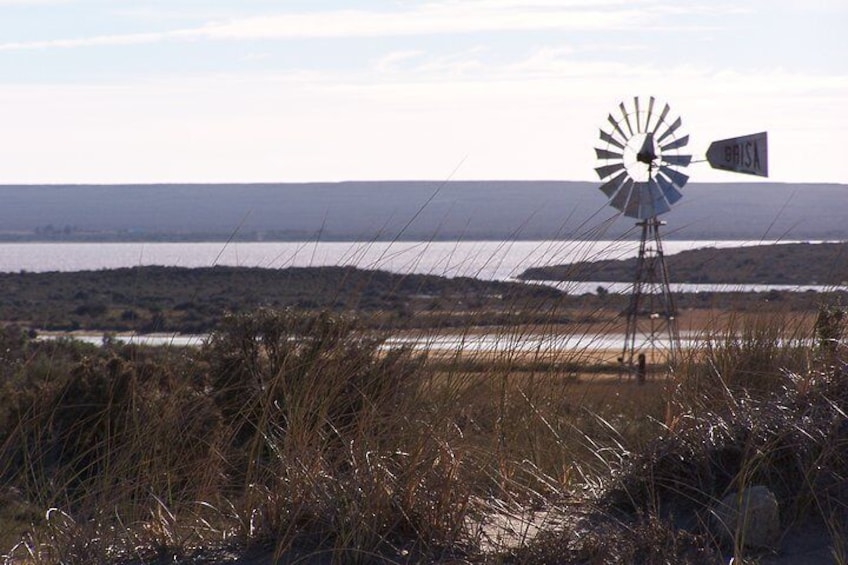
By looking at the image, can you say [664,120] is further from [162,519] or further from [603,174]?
[162,519]

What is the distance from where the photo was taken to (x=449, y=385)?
5059 mm

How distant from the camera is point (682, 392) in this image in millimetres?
5547

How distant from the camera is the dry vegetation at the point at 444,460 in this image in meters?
4.14

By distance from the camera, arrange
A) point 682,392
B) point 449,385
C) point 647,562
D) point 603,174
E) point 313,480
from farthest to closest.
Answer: point 603,174 < point 682,392 < point 449,385 < point 313,480 < point 647,562

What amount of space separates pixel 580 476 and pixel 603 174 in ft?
42.9

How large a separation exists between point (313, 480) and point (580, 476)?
155cm

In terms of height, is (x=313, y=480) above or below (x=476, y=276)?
below

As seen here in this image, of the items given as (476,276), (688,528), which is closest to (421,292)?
(476,276)

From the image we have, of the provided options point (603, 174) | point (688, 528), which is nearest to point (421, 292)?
point (688, 528)

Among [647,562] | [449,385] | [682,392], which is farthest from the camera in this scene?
[682,392]

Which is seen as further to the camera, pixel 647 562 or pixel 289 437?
pixel 289 437

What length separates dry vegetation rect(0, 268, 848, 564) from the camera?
4.14 m

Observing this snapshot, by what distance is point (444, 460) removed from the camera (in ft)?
14.2

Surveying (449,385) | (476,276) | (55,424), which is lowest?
(55,424)
